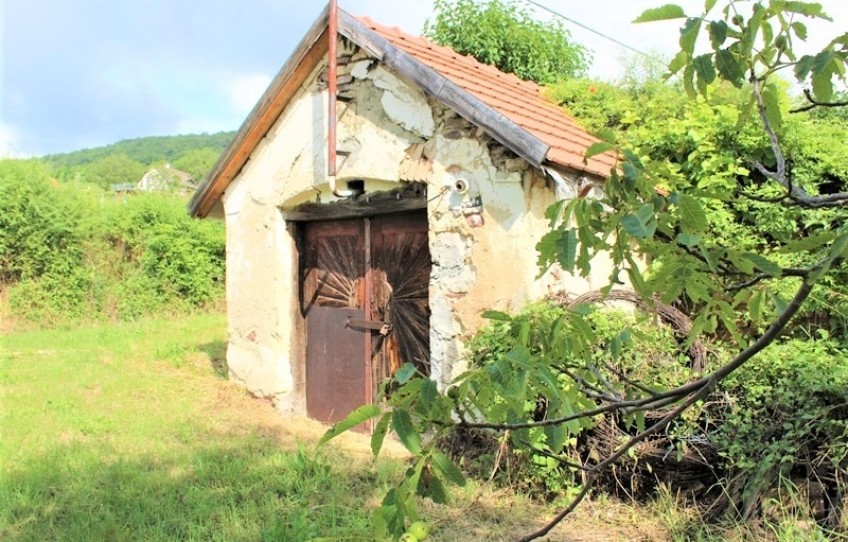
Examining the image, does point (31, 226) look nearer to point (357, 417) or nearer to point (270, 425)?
point (270, 425)

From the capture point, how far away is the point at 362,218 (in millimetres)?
6129

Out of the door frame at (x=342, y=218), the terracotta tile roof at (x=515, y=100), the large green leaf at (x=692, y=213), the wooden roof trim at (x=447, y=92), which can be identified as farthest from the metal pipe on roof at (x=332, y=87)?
the large green leaf at (x=692, y=213)

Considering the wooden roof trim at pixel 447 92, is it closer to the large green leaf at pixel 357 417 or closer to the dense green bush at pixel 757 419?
the dense green bush at pixel 757 419

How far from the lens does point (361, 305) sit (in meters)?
6.11

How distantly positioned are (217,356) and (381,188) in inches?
173

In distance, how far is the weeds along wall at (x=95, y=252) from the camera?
12.6 metres

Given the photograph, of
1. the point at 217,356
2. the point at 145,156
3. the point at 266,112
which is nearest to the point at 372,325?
the point at 266,112

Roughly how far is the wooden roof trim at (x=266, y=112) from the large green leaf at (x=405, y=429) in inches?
203

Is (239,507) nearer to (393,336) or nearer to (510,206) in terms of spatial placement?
(393,336)

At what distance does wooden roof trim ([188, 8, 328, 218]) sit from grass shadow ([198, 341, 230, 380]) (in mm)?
2100

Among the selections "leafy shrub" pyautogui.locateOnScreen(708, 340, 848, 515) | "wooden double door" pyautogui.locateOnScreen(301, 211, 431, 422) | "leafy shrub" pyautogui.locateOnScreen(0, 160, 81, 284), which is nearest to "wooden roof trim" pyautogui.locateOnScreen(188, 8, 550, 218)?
"wooden double door" pyautogui.locateOnScreen(301, 211, 431, 422)

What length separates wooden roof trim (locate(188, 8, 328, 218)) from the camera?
5922mm

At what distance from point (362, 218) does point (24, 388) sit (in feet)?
14.8

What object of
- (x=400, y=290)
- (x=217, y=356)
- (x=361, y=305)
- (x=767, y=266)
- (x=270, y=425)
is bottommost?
(x=270, y=425)
